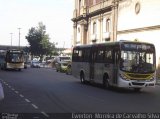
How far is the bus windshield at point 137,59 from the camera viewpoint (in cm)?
2380

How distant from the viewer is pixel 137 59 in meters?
24.1

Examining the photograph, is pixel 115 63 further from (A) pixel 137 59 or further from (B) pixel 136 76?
(B) pixel 136 76

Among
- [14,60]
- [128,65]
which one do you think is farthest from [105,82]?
[14,60]

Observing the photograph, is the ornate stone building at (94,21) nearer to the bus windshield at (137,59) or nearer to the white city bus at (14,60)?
the white city bus at (14,60)

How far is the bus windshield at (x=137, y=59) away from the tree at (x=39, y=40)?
255ft

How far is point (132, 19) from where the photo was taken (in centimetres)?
5075

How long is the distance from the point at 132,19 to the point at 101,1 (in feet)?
46.5

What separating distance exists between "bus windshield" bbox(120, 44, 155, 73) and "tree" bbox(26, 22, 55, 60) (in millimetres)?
77589

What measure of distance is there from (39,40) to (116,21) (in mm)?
48219

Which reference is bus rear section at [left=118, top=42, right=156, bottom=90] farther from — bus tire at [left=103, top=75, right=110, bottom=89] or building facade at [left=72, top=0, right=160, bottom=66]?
building facade at [left=72, top=0, right=160, bottom=66]

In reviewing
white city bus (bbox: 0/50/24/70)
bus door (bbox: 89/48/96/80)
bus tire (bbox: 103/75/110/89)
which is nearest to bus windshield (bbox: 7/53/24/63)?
white city bus (bbox: 0/50/24/70)

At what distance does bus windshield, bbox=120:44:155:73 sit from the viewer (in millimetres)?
23797

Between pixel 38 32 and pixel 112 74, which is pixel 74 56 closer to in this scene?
pixel 112 74

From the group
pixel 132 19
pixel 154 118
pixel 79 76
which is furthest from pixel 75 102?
pixel 132 19
